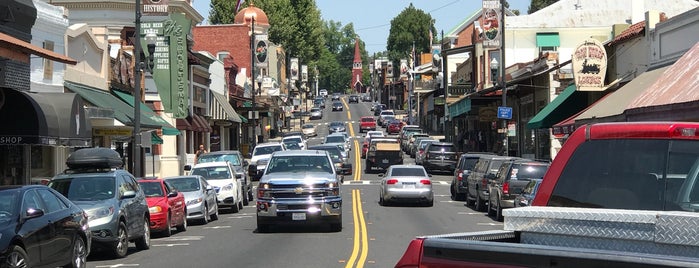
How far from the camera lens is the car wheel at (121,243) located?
1728 cm

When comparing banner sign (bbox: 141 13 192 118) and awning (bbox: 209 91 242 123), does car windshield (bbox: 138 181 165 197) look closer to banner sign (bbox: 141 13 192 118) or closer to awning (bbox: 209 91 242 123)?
banner sign (bbox: 141 13 192 118)

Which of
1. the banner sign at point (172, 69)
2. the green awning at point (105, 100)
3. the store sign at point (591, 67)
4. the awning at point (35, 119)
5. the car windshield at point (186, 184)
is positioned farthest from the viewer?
the banner sign at point (172, 69)

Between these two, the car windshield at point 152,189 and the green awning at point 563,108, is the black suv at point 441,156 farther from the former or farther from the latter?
the car windshield at point 152,189

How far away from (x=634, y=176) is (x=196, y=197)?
21.5m

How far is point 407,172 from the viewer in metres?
31.9

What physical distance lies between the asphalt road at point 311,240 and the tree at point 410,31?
117 meters

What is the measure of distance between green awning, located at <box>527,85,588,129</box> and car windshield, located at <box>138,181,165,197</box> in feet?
63.7

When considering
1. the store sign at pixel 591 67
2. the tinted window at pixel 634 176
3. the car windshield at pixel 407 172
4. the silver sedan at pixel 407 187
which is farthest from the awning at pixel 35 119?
the tinted window at pixel 634 176

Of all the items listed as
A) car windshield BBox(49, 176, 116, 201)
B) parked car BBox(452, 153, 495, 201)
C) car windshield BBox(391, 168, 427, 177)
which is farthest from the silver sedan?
car windshield BBox(49, 176, 116, 201)

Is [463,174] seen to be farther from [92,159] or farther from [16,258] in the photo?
[16,258]

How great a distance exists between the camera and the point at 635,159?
5.59 meters

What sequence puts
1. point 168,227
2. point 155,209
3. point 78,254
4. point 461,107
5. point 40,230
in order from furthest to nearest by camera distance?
point 461,107, point 168,227, point 155,209, point 78,254, point 40,230

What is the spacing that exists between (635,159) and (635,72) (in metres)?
28.5

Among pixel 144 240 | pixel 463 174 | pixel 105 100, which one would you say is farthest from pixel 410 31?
pixel 144 240
